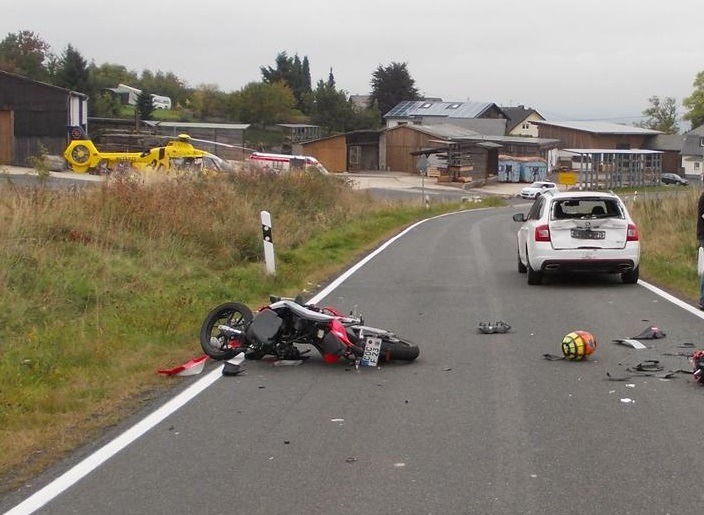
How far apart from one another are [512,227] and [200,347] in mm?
28397

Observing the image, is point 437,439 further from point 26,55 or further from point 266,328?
point 26,55

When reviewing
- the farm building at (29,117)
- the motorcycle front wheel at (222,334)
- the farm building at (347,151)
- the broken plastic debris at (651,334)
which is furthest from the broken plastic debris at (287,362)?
the farm building at (347,151)

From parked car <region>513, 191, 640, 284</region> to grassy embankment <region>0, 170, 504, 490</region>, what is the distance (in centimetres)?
377

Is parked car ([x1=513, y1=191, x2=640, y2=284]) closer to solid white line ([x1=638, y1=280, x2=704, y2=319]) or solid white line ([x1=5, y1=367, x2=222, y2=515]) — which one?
solid white line ([x1=638, y1=280, x2=704, y2=319])

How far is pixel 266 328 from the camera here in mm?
9398

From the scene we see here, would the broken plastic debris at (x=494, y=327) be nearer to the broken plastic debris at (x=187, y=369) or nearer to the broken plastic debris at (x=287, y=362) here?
the broken plastic debris at (x=287, y=362)

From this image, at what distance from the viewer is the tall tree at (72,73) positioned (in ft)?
267

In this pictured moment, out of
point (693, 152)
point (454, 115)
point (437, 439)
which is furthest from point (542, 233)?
point (454, 115)

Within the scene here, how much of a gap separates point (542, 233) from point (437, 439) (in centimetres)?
961

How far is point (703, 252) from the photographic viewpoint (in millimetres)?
13086

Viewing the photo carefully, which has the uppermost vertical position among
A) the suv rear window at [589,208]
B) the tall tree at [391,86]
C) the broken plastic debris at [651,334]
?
the tall tree at [391,86]

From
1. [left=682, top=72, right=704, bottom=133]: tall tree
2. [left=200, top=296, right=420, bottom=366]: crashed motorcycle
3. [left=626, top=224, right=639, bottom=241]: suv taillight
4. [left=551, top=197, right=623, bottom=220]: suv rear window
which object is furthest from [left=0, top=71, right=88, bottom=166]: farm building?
[left=682, top=72, right=704, bottom=133]: tall tree

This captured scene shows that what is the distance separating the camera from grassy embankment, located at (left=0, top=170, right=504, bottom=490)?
7.72 meters

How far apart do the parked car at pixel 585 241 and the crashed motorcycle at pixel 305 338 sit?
6700mm
